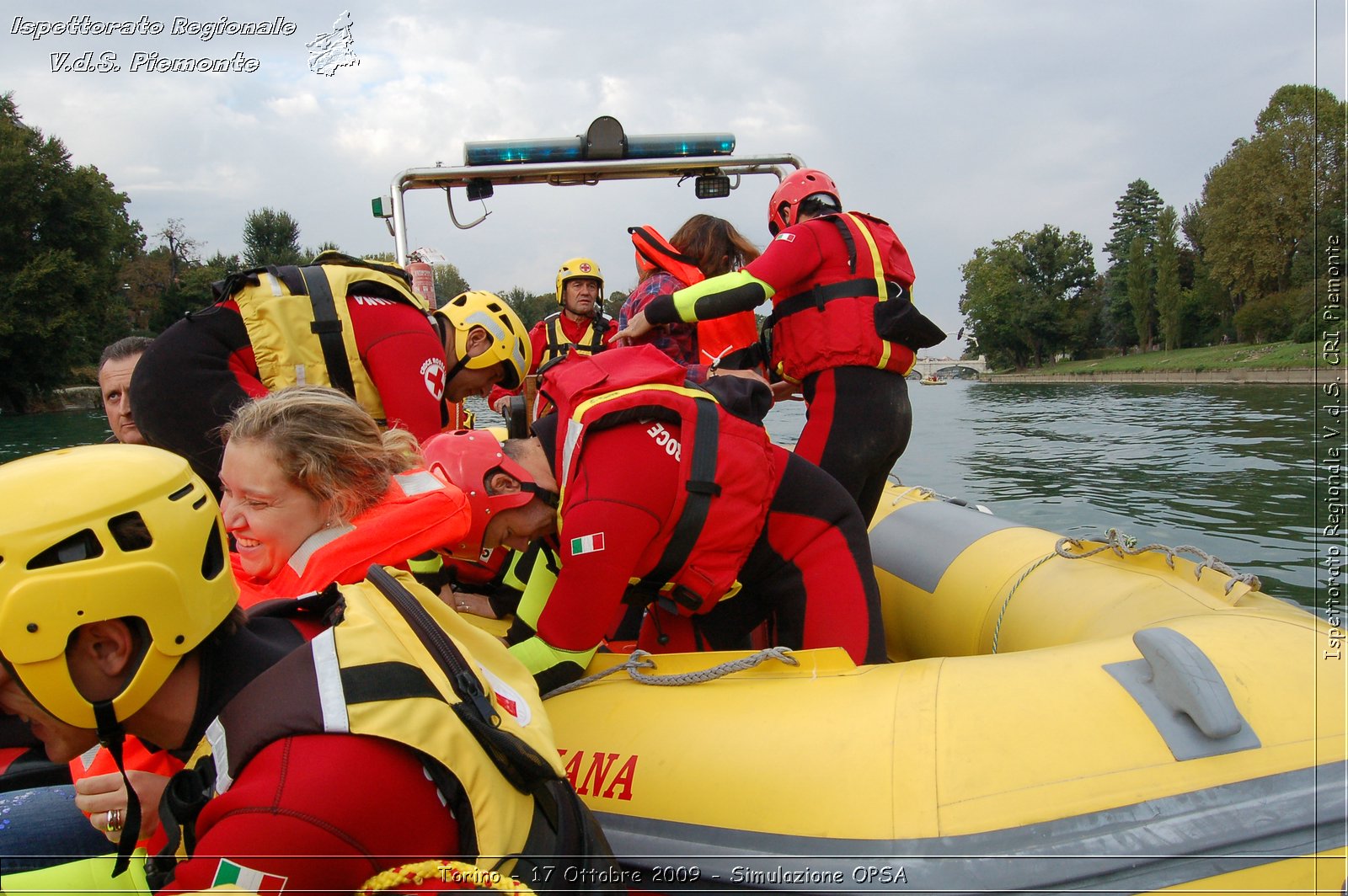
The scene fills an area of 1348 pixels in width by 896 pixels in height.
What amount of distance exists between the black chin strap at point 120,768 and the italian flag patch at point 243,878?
0.95ft

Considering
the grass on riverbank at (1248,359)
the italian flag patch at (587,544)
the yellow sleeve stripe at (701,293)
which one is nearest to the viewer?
the italian flag patch at (587,544)

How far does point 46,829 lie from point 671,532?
4.79ft

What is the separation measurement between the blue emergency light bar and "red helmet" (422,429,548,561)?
9.58 feet

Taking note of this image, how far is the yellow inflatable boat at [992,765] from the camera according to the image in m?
1.50

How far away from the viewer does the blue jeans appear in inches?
65.4

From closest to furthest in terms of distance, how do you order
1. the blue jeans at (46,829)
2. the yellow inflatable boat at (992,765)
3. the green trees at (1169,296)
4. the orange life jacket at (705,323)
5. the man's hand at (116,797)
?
1. the man's hand at (116,797)
2. the yellow inflatable boat at (992,765)
3. the blue jeans at (46,829)
4. the orange life jacket at (705,323)
5. the green trees at (1169,296)

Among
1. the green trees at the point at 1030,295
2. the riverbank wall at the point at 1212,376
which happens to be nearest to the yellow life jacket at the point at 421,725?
the riverbank wall at the point at 1212,376

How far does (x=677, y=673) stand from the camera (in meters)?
2.14

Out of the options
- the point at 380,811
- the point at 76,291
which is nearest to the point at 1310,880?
the point at 380,811

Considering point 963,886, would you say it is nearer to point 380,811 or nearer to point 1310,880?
Answer: point 1310,880

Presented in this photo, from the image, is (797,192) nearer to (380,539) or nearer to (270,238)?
(380,539)

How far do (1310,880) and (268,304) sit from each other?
303 cm

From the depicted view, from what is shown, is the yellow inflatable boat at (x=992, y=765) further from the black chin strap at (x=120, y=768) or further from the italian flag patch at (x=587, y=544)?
the black chin strap at (x=120, y=768)

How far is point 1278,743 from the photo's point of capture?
158 centimetres
